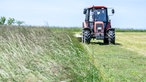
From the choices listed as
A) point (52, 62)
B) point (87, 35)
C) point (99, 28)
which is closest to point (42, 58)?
point (52, 62)

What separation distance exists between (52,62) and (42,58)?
48 cm

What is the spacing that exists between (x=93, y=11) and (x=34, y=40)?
9309 millimetres

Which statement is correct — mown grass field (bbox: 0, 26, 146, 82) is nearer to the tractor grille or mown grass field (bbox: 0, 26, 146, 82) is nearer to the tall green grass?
the tall green grass

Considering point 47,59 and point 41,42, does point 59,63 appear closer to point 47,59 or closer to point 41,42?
point 47,59

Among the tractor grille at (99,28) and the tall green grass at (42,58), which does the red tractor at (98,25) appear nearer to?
the tractor grille at (99,28)

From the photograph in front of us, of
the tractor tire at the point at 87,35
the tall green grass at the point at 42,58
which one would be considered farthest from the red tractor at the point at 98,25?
the tall green grass at the point at 42,58

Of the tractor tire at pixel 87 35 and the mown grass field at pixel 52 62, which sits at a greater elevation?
the mown grass field at pixel 52 62

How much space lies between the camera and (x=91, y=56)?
8367 millimetres

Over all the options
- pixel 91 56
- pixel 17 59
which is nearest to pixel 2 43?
pixel 17 59

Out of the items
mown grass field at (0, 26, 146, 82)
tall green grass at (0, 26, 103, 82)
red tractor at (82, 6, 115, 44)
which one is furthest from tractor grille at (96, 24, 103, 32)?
mown grass field at (0, 26, 146, 82)

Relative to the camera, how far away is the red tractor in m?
19.5

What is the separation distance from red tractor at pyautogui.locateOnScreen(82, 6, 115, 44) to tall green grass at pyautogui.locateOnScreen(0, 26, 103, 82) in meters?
7.90

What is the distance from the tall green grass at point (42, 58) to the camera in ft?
21.5

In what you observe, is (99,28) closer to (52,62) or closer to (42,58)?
(42,58)
